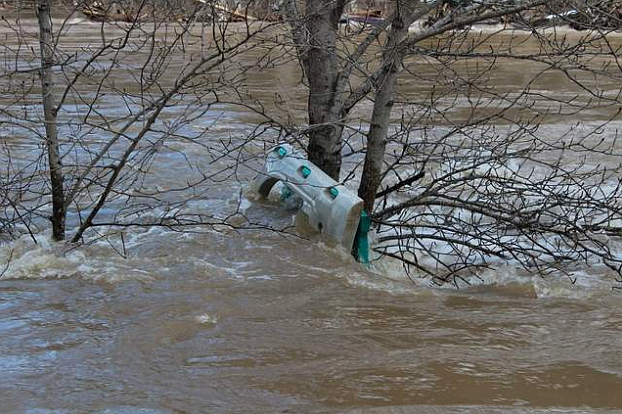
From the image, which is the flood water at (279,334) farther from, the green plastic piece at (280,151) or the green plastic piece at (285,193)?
the green plastic piece at (285,193)

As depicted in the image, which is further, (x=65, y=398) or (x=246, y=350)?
(x=246, y=350)

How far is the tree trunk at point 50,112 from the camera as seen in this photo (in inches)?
223

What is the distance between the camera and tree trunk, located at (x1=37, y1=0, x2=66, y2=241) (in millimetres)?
5656

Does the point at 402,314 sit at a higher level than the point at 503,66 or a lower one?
lower

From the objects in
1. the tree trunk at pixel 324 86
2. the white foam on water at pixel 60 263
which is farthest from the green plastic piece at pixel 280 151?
the white foam on water at pixel 60 263

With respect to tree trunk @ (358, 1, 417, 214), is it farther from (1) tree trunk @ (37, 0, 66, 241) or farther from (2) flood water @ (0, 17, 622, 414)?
(1) tree trunk @ (37, 0, 66, 241)

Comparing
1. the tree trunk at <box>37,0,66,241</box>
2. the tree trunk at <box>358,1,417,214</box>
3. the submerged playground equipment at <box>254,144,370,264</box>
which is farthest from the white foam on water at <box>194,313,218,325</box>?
the tree trunk at <box>358,1,417,214</box>

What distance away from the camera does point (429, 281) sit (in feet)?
20.5

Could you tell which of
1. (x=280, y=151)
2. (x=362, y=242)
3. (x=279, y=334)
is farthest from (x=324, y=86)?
(x=279, y=334)

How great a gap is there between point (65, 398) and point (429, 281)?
323 centimetres

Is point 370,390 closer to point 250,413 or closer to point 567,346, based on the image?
point 250,413

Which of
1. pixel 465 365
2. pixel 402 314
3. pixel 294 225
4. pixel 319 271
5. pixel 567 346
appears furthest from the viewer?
pixel 294 225

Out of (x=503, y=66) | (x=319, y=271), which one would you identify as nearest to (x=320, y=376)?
(x=319, y=271)

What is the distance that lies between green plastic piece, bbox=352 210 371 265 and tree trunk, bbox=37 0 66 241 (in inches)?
90.1
